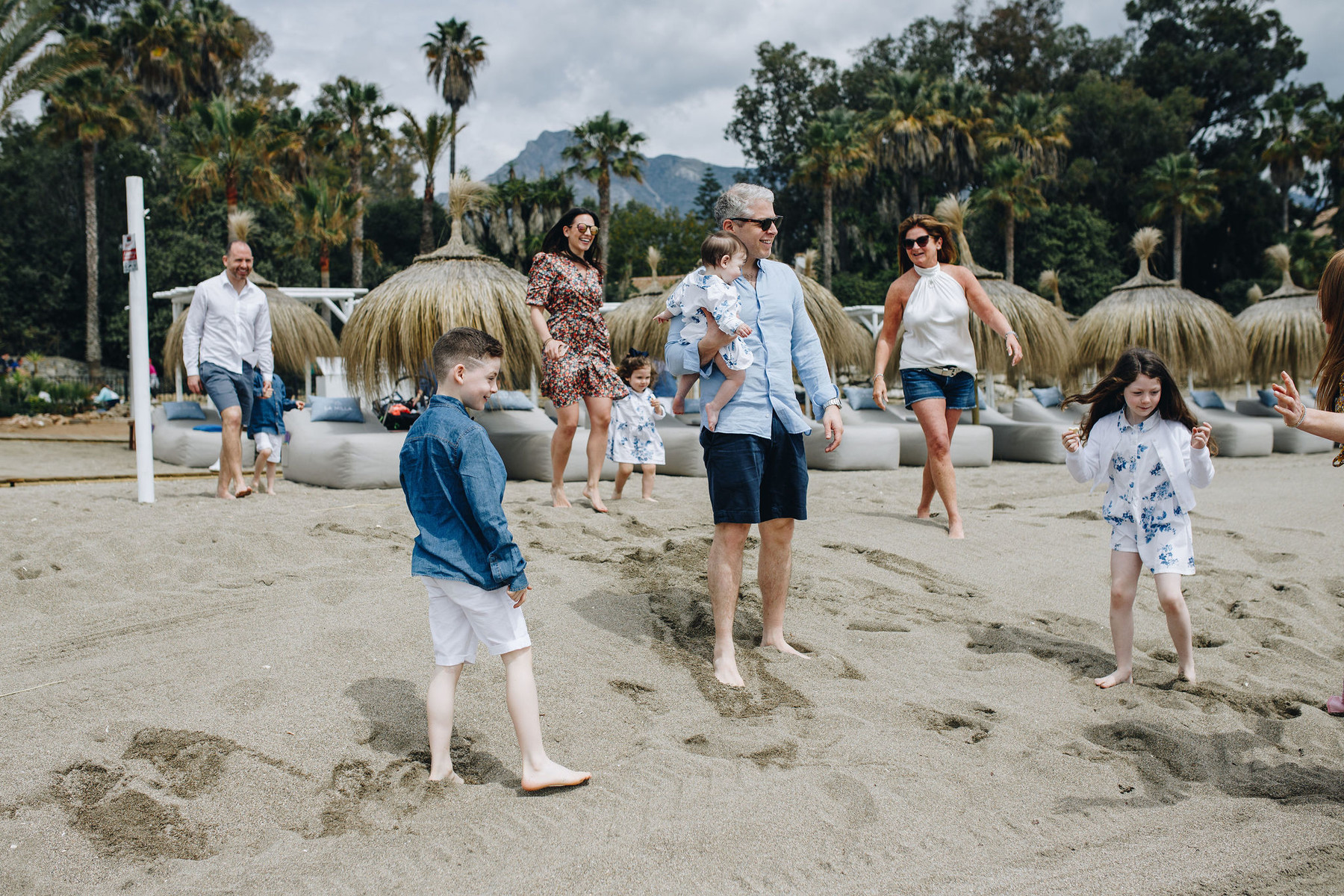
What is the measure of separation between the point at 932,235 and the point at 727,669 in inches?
131

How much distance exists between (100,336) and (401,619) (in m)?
31.8

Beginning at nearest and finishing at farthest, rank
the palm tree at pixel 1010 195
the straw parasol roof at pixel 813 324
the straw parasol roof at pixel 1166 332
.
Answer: the straw parasol roof at pixel 813 324
the straw parasol roof at pixel 1166 332
the palm tree at pixel 1010 195

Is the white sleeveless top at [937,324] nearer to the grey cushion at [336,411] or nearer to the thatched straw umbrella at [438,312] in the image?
the thatched straw umbrella at [438,312]

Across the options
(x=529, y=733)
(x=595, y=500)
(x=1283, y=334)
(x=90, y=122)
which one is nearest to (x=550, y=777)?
(x=529, y=733)

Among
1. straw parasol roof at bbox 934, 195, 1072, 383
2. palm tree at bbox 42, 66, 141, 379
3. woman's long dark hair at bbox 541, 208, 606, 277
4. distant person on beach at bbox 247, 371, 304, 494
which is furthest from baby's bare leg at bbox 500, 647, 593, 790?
palm tree at bbox 42, 66, 141, 379

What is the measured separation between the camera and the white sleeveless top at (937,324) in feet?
18.3

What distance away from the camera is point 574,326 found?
244 inches

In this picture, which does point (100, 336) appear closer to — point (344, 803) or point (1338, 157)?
point (344, 803)

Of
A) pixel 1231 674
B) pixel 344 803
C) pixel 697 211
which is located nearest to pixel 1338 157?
pixel 697 211

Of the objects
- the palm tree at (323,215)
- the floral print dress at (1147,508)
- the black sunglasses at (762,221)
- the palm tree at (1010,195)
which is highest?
the palm tree at (1010,195)

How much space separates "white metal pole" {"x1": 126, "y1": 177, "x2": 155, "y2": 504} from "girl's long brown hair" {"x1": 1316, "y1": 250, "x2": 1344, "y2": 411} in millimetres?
6462

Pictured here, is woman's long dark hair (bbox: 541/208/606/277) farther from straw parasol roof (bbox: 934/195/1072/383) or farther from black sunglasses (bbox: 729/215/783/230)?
straw parasol roof (bbox: 934/195/1072/383)

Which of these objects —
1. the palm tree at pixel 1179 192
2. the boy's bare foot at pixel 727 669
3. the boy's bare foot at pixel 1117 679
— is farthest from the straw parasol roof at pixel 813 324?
the palm tree at pixel 1179 192

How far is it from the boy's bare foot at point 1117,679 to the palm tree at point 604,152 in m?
29.1
